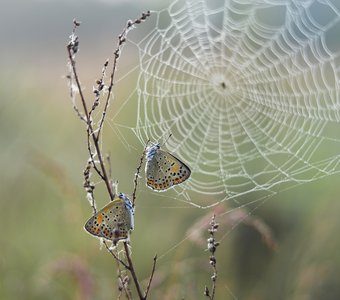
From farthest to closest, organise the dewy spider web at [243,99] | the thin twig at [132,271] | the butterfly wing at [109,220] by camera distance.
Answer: the dewy spider web at [243,99] → the butterfly wing at [109,220] → the thin twig at [132,271]

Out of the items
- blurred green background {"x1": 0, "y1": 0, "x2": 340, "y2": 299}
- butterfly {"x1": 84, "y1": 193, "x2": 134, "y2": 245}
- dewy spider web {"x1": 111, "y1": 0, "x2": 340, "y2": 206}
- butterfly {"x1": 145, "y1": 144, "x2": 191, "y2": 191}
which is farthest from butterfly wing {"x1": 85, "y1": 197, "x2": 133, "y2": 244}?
dewy spider web {"x1": 111, "y1": 0, "x2": 340, "y2": 206}

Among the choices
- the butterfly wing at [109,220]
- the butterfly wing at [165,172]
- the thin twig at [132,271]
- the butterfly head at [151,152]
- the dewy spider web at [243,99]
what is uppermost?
the dewy spider web at [243,99]

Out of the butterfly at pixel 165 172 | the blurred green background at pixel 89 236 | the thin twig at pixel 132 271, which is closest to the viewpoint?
the thin twig at pixel 132 271

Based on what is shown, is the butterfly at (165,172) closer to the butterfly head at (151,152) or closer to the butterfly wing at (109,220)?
the butterfly head at (151,152)

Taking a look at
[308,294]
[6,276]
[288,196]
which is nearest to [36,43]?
[288,196]

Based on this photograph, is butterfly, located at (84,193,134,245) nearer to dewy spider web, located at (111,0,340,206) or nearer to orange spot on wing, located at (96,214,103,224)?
orange spot on wing, located at (96,214,103,224)

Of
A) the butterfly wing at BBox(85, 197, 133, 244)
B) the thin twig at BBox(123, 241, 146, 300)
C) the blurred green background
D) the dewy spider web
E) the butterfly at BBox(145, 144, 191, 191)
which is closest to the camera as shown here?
the thin twig at BBox(123, 241, 146, 300)

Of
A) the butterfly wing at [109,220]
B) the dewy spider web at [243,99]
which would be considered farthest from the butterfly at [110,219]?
the dewy spider web at [243,99]

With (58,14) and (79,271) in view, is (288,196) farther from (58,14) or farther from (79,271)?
(58,14)
